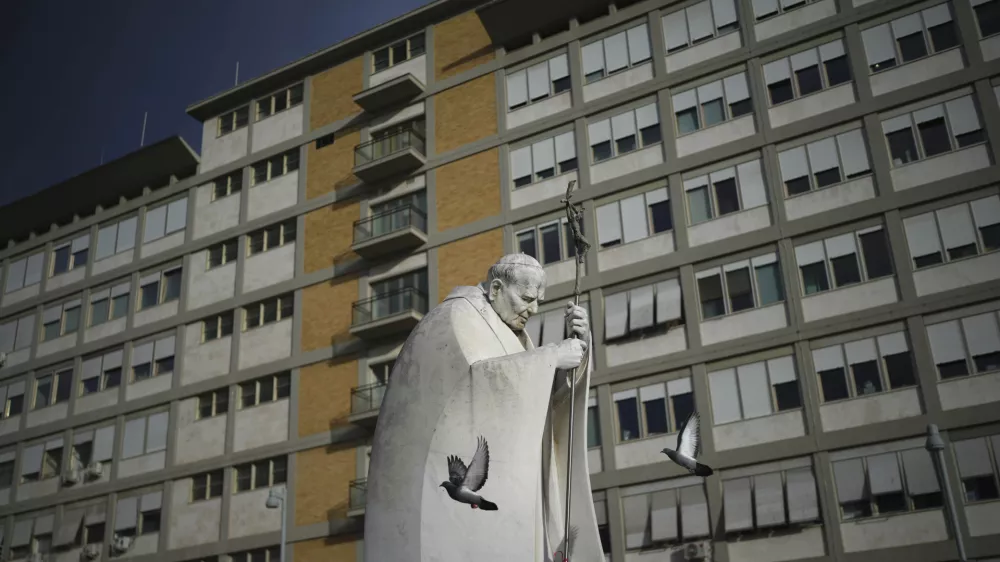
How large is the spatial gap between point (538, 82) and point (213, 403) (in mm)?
18171

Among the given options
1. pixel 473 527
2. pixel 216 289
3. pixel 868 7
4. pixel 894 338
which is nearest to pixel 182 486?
pixel 216 289

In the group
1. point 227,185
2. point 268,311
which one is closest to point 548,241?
point 268,311

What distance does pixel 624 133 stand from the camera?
→ 36625mm

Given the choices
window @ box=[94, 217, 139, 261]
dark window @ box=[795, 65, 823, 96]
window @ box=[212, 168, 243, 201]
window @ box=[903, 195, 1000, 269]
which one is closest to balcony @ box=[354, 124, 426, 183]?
window @ box=[212, 168, 243, 201]

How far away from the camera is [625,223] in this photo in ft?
116

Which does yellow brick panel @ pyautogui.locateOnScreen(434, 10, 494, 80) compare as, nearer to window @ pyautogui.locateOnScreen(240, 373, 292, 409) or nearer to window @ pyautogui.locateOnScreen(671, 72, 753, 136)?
window @ pyautogui.locateOnScreen(671, 72, 753, 136)

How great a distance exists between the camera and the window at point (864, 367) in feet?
96.8

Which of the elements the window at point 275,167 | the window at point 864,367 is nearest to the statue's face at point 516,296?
the window at point 864,367

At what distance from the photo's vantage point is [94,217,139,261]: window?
49250 millimetres

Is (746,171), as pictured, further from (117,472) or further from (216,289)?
(117,472)

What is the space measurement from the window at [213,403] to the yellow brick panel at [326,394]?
4.07 m

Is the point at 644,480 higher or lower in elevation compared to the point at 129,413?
lower

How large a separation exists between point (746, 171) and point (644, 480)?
33.7ft

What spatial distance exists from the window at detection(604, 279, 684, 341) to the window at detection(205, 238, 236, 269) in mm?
18224
